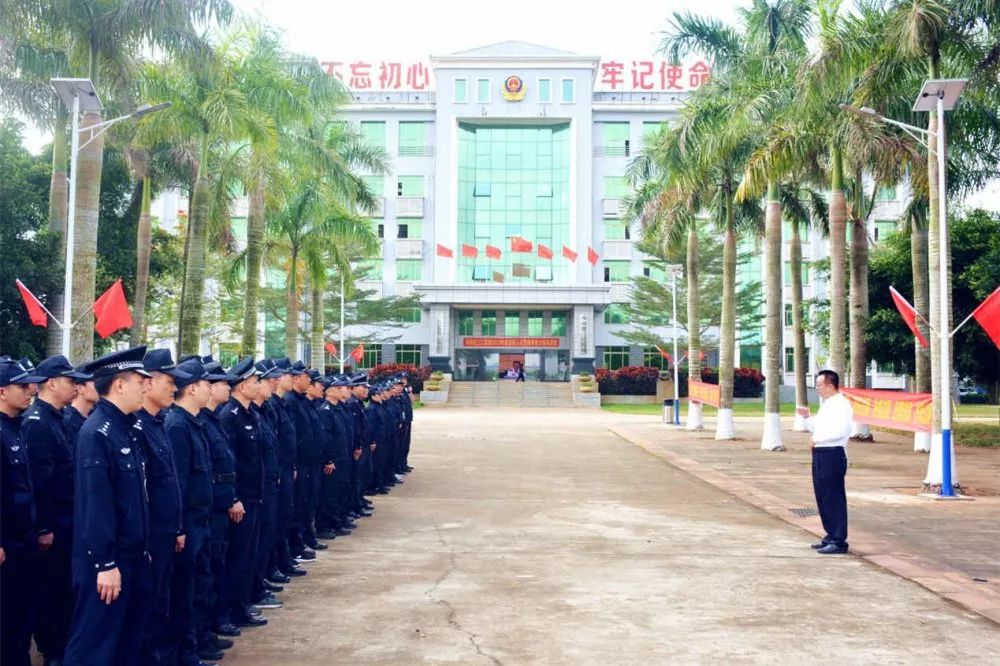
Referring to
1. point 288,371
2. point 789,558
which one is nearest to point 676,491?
point 789,558

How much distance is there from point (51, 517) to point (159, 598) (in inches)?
40.5

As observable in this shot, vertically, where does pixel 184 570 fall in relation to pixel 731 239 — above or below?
below

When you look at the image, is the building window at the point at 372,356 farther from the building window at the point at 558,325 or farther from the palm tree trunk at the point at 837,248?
the palm tree trunk at the point at 837,248

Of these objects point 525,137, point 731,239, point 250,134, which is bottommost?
point 731,239

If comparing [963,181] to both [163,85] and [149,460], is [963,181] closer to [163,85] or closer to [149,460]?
[163,85]

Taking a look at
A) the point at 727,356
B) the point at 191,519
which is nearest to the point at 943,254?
the point at 727,356

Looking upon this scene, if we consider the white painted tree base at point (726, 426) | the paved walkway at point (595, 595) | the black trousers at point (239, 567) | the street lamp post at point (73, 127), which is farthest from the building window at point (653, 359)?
the black trousers at point (239, 567)

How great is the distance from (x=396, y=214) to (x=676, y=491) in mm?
49274

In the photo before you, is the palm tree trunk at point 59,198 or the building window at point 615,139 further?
the building window at point 615,139

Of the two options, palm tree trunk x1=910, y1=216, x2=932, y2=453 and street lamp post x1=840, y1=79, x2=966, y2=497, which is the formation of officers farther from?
palm tree trunk x1=910, y1=216, x2=932, y2=453

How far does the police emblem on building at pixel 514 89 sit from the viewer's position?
58875 mm

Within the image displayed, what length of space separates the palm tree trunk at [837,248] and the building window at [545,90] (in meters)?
38.3

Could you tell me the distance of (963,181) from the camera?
73.5ft

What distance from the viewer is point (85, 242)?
53.8 feet
